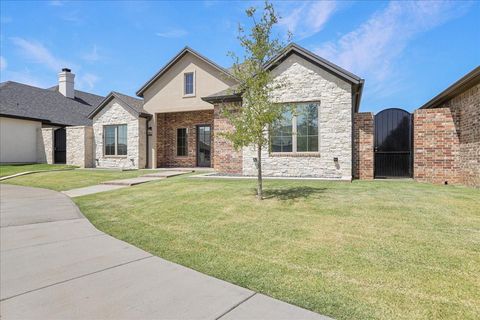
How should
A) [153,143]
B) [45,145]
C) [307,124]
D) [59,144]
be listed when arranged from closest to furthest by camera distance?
[307,124], [153,143], [59,144], [45,145]

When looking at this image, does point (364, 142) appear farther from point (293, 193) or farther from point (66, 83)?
point (66, 83)

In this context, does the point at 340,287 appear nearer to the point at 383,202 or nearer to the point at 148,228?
the point at 148,228

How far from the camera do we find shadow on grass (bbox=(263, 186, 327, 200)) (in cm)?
824

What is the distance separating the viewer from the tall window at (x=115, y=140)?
20.5 metres

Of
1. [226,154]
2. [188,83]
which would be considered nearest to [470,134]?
[226,154]

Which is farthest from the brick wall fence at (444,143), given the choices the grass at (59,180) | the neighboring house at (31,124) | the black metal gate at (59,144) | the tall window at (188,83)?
the neighboring house at (31,124)

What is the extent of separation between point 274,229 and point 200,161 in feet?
50.9

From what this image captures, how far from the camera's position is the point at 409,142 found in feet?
44.0

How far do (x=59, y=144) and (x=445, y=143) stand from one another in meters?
24.7

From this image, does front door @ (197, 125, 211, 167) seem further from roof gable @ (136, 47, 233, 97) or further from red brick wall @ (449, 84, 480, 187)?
red brick wall @ (449, 84, 480, 187)

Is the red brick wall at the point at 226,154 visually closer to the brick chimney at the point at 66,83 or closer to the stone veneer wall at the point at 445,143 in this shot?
the stone veneer wall at the point at 445,143

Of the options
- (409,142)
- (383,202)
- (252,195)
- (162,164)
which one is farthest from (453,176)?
(162,164)

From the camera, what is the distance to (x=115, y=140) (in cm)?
2080

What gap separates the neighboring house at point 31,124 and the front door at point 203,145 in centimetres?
1093
